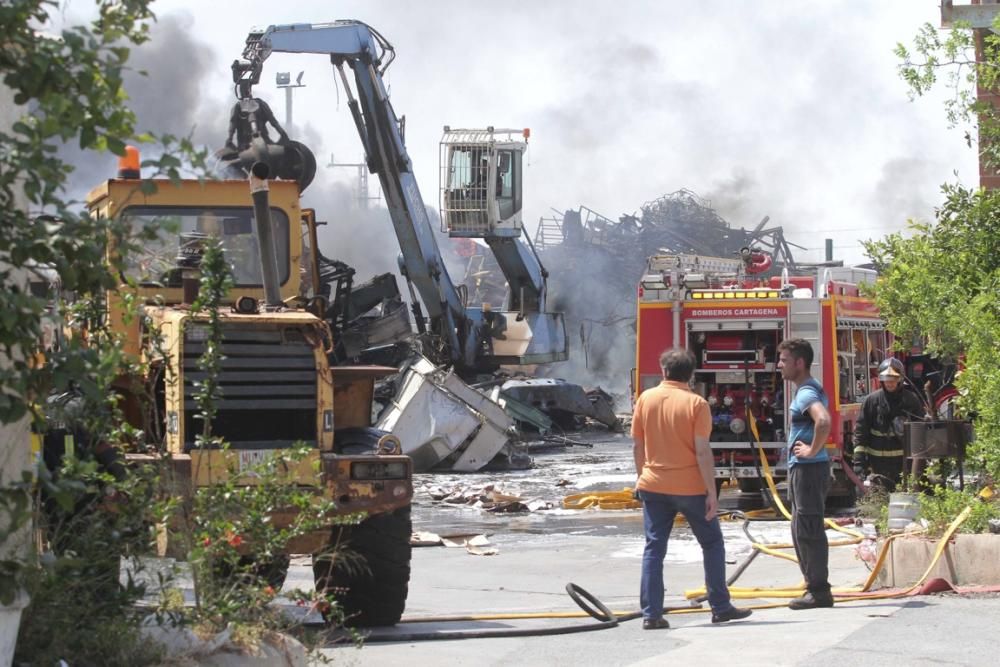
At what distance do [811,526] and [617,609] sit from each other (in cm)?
166

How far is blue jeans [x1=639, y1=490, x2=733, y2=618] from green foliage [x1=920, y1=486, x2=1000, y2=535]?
1811 mm

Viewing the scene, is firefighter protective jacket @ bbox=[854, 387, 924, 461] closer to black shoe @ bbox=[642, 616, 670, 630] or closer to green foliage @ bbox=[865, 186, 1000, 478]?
green foliage @ bbox=[865, 186, 1000, 478]

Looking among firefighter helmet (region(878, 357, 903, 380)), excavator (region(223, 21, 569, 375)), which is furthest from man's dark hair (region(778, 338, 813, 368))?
excavator (region(223, 21, 569, 375))

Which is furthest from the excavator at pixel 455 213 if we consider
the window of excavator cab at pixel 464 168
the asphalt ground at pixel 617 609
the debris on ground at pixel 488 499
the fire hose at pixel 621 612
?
the fire hose at pixel 621 612

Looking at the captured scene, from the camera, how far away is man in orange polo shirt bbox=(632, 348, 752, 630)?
27.1ft

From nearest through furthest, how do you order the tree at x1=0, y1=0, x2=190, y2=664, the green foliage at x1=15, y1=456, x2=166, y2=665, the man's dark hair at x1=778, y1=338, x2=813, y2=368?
the tree at x1=0, y1=0, x2=190, y2=664 < the green foliage at x1=15, y1=456, x2=166, y2=665 < the man's dark hair at x1=778, y1=338, x2=813, y2=368

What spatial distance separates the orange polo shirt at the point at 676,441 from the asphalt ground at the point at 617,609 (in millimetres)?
831

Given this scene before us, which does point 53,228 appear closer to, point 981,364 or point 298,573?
point 981,364

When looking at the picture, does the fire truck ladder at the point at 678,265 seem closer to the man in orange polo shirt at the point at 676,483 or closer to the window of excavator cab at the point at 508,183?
the man in orange polo shirt at the point at 676,483

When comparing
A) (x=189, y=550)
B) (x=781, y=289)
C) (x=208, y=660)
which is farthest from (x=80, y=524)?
(x=781, y=289)

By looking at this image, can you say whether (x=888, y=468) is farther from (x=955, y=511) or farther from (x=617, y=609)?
(x=617, y=609)

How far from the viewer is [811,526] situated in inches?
348

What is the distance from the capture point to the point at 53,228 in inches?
163

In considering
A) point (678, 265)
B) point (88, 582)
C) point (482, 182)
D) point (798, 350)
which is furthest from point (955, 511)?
point (482, 182)
